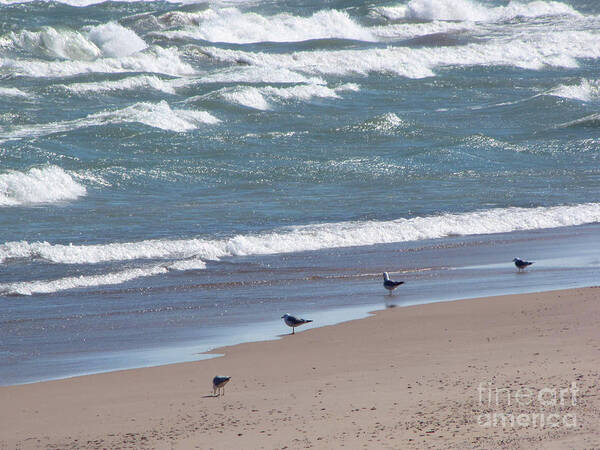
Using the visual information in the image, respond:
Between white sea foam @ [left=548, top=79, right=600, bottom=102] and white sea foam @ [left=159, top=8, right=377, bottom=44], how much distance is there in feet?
47.8

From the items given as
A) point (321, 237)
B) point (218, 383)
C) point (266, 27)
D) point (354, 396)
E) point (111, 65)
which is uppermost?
point (266, 27)

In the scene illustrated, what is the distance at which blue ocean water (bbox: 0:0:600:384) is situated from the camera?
414 inches

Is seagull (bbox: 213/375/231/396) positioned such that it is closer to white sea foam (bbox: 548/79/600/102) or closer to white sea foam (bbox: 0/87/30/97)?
white sea foam (bbox: 0/87/30/97)

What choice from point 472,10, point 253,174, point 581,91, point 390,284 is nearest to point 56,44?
point 253,174

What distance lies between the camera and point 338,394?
6.75 metres

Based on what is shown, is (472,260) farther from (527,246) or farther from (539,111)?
(539,111)

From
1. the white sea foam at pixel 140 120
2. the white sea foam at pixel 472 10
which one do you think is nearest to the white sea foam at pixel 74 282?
the white sea foam at pixel 140 120

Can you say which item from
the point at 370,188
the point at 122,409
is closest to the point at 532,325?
the point at 122,409

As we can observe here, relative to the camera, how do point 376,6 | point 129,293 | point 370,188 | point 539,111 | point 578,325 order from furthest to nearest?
point 376,6 < point 539,111 < point 370,188 < point 129,293 < point 578,325

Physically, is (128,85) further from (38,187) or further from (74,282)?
(74,282)

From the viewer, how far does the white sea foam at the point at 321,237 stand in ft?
41.9

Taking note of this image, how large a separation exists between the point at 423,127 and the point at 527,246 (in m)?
12.5

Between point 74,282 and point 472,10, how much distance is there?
1742 inches

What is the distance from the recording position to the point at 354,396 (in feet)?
21.9
